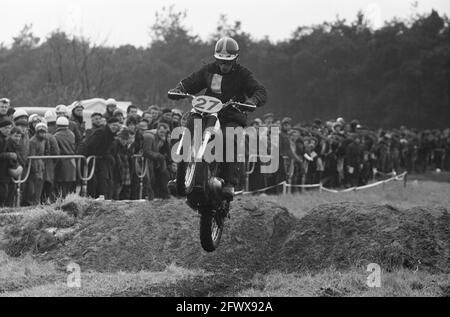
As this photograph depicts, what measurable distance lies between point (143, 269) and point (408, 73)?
2018 inches

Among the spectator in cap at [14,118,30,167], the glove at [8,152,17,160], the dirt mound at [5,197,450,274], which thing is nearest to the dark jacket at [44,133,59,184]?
the spectator in cap at [14,118,30,167]

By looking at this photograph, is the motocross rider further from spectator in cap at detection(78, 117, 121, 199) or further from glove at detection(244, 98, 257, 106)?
spectator in cap at detection(78, 117, 121, 199)

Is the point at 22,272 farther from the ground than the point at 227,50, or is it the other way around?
the point at 227,50

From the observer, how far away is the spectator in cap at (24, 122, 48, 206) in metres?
14.6

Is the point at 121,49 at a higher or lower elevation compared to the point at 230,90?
higher

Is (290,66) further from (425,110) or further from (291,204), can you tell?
(291,204)

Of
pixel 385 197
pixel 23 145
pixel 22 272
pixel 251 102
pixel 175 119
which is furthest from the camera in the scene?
pixel 385 197

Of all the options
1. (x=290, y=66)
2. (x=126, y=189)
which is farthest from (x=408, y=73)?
(x=126, y=189)

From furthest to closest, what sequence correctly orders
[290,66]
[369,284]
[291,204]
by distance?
[290,66]
[291,204]
[369,284]

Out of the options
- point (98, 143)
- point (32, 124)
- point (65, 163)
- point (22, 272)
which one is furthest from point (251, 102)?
point (32, 124)

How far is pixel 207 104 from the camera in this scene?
34.4 ft

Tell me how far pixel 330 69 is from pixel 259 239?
51567mm

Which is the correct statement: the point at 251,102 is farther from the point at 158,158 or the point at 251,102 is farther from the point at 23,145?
the point at 158,158

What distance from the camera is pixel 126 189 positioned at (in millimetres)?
16656
